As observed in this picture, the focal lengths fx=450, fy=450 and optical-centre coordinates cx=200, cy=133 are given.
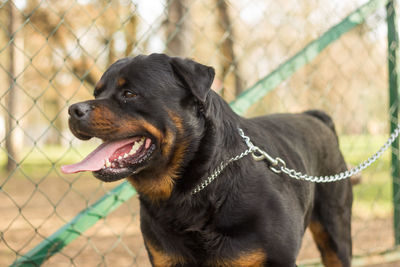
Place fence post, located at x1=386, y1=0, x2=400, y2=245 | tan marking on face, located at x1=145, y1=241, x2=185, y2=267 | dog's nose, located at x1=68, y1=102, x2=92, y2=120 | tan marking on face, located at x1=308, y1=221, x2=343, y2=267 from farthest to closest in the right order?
fence post, located at x1=386, y1=0, x2=400, y2=245 → tan marking on face, located at x1=308, y1=221, x2=343, y2=267 → tan marking on face, located at x1=145, y1=241, x2=185, y2=267 → dog's nose, located at x1=68, y1=102, x2=92, y2=120

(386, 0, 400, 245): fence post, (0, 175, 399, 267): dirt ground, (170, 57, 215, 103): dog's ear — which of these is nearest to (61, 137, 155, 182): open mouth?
(170, 57, 215, 103): dog's ear

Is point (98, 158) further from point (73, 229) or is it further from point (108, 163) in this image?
point (73, 229)

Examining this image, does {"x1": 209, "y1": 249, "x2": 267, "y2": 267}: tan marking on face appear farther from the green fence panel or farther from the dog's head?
the green fence panel

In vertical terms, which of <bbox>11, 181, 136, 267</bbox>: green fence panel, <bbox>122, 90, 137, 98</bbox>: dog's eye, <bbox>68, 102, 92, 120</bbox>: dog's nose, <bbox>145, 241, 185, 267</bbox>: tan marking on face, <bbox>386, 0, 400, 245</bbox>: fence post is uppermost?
<bbox>68, 102, 92, 120</bbox>: dog's nose

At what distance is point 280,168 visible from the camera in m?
2.71

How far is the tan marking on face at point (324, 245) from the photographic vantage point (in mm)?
3443

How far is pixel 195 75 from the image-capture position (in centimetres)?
236

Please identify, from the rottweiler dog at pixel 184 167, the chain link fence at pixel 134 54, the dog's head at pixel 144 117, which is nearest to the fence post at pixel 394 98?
the chain link fence at pixel 134 54

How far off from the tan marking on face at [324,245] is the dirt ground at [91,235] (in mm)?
792

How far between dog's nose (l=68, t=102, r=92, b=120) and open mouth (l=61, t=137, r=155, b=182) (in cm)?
22

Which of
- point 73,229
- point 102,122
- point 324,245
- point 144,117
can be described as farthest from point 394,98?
point 102,122

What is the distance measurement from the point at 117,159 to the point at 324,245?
77.0 inches

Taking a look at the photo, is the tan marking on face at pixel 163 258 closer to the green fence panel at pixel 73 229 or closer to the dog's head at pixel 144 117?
the dog's head at pixel 144 117

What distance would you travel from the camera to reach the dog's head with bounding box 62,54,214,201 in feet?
7.39
